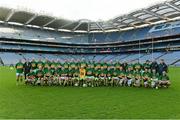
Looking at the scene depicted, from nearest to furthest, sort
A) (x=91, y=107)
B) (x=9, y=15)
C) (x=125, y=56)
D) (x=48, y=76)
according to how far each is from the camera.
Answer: (x=91, y=107) → (x=48, y=76) → (x=9, y=15) → (x=125, y=56)

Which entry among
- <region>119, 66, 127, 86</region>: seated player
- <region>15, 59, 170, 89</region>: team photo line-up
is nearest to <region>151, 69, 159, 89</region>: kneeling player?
<region>15, 59, 170, 89</region>: team photo line-up

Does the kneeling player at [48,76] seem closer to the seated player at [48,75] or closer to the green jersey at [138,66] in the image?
the seated player at [48,75]

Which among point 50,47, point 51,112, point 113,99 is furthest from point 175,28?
point 51,112

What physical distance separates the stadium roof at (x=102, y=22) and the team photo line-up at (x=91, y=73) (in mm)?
29931

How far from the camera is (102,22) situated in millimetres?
63312

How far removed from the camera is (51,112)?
8672mm

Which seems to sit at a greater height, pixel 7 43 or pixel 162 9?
pixel 162 9

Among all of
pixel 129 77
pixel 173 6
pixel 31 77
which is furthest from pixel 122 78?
A: pixel 173 6

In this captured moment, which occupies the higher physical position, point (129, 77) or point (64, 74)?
point (64, 74)

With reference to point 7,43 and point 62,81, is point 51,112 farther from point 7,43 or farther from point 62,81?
point 7,43

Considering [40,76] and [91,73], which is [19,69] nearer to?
[40,76]

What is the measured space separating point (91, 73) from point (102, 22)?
4723cm

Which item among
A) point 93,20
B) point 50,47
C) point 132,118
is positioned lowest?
point 132,118

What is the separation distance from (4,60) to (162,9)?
31089 mm
